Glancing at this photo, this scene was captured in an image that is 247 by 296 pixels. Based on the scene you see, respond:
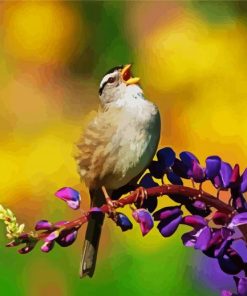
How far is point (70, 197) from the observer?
0.59 m

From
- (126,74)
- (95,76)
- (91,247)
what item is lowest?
(95,76)

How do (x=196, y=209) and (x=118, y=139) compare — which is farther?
(x=118, y=139)

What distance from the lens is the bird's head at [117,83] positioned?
0.95m

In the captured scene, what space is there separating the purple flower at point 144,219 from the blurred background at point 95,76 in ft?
5.15

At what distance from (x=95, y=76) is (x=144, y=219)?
1773 mm

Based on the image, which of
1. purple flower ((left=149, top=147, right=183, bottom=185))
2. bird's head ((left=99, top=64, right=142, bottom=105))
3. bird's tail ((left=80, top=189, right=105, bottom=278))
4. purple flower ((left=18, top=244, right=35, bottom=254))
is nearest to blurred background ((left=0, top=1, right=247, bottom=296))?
bird's head ((left=99, top=64, right=142, bottom=105))

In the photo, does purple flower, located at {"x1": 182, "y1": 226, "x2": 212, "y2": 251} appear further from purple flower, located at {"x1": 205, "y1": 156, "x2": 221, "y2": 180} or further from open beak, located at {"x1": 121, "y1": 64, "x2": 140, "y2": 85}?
open beak, located at {"x1": 121, "y1": 64, "x2": 140, "y2": 85}

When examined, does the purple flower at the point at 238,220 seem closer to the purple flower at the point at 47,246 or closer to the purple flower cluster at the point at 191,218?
the purple flower cluster at the point at 191,218

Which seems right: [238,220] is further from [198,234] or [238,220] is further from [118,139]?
[118,139]

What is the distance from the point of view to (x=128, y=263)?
199cm

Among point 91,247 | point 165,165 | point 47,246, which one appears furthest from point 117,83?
point 47,246

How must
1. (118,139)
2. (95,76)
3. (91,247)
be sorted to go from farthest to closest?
(95,76) → (118,139) → (91,247)

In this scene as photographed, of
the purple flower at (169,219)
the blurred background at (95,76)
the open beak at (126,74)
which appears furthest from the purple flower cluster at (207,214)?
the blurred background at (95,76)

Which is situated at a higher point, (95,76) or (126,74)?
(126,74)
